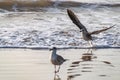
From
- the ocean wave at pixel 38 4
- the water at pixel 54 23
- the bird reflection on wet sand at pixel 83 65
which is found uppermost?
the ocean wave at pixel 38 4

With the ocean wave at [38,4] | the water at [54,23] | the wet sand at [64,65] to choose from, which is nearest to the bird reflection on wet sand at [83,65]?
the wet sand at [64,65]

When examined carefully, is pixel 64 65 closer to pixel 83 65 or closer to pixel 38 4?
pixel 83 65

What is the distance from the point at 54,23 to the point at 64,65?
15.8 feet

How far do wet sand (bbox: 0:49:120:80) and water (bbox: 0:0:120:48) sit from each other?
0.85m

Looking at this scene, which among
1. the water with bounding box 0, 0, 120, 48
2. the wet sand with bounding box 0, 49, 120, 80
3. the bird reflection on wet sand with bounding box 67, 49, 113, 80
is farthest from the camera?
the water with bounding box 0, 0, 120, 48

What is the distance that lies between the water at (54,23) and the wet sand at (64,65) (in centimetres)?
85

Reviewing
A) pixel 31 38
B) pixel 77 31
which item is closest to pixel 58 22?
pixel 77 31

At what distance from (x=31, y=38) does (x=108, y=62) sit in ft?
9.86

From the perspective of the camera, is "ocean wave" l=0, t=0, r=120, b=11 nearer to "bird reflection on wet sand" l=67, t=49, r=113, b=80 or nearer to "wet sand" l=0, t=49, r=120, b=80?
"wet sand" l=0, t=49, r=120, b=80

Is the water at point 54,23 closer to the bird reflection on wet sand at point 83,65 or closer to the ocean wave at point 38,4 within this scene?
the ocean wave at point 38,4

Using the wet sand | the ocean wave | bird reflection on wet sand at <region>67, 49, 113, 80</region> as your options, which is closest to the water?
the ocean wave

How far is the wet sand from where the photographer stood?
8.73 m

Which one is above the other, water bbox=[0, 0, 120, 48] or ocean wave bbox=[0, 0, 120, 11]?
ocean wave bbox=[0, 0, 120, 11]

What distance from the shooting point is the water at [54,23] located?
12.2 meters
